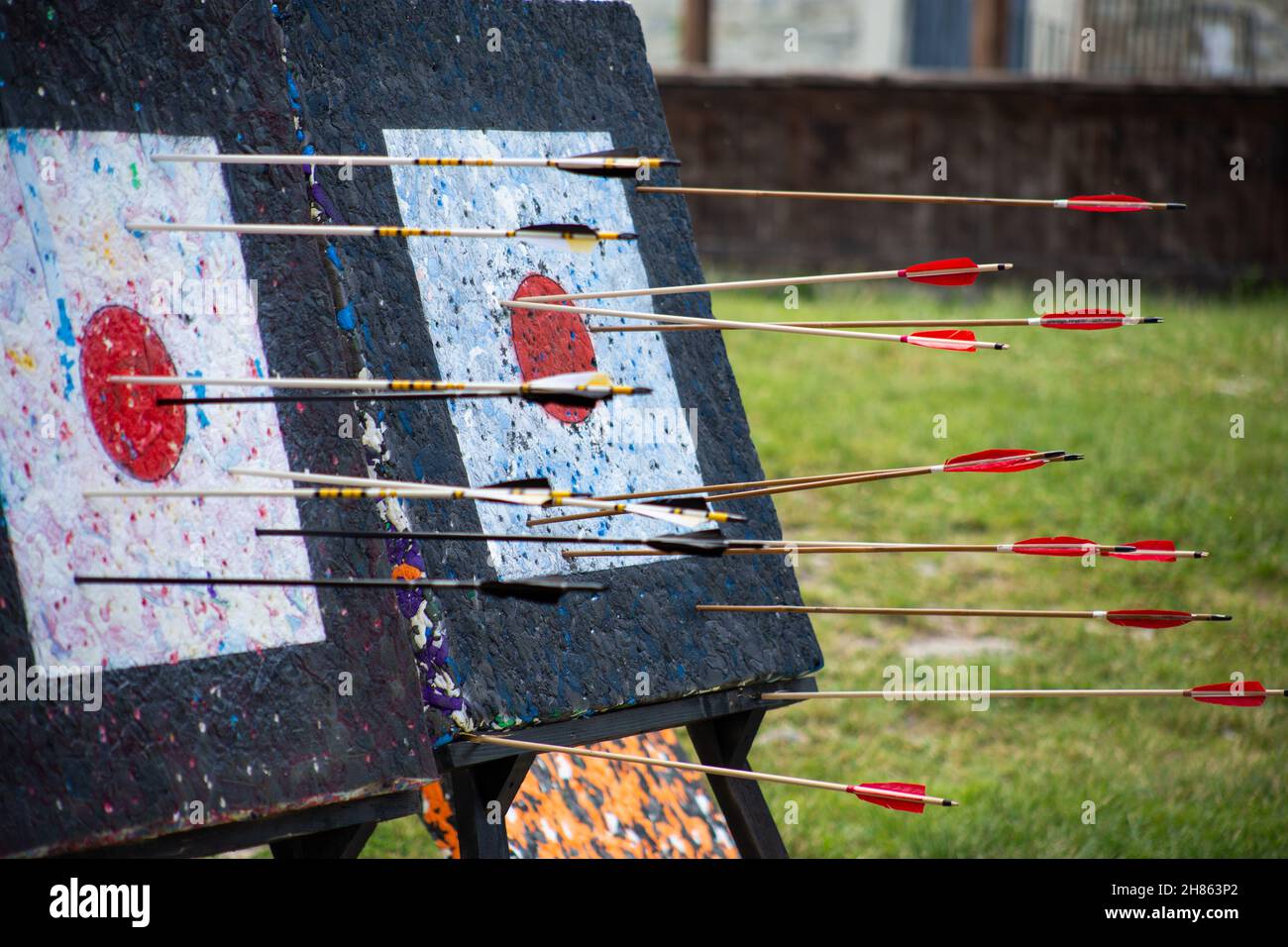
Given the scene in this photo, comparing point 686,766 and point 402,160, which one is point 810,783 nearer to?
point 686,766

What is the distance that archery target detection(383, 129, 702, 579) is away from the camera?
2238 millimetres

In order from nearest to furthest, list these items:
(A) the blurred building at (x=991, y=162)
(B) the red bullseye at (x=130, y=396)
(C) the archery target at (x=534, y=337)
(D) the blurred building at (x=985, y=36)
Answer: (B) the red bullseye at (x=130, y=396), (C) the archery target at (x=534, y=337), (A) the blurred building at (x=991, y=162), (D) the blurred building at (x=985, y=36)

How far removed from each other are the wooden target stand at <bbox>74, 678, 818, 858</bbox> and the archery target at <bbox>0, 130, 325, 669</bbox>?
8.9 inches

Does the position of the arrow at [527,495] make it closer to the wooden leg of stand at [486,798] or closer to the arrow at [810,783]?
the arrow at [810,783]

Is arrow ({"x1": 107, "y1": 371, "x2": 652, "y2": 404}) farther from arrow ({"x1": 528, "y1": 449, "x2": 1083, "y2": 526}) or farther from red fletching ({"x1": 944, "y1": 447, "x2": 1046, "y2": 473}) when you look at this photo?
red fletching ({"x1": 944, "y1": 447, "x2": 1046, "y2": 473})

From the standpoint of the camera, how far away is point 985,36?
33.7 ft

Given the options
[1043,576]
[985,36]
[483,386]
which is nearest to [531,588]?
[483,386]

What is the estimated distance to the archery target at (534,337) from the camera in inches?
88.1

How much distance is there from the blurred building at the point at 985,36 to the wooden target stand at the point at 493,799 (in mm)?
8533

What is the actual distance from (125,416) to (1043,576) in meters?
4.40

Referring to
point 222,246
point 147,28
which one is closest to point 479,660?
point 222,246

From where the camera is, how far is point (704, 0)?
10836 mm

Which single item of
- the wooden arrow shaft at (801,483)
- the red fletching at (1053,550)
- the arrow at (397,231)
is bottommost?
the red fletching at (1053,550)

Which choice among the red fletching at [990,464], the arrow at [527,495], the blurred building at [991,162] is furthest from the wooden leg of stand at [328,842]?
the blurred building at [991,162]
